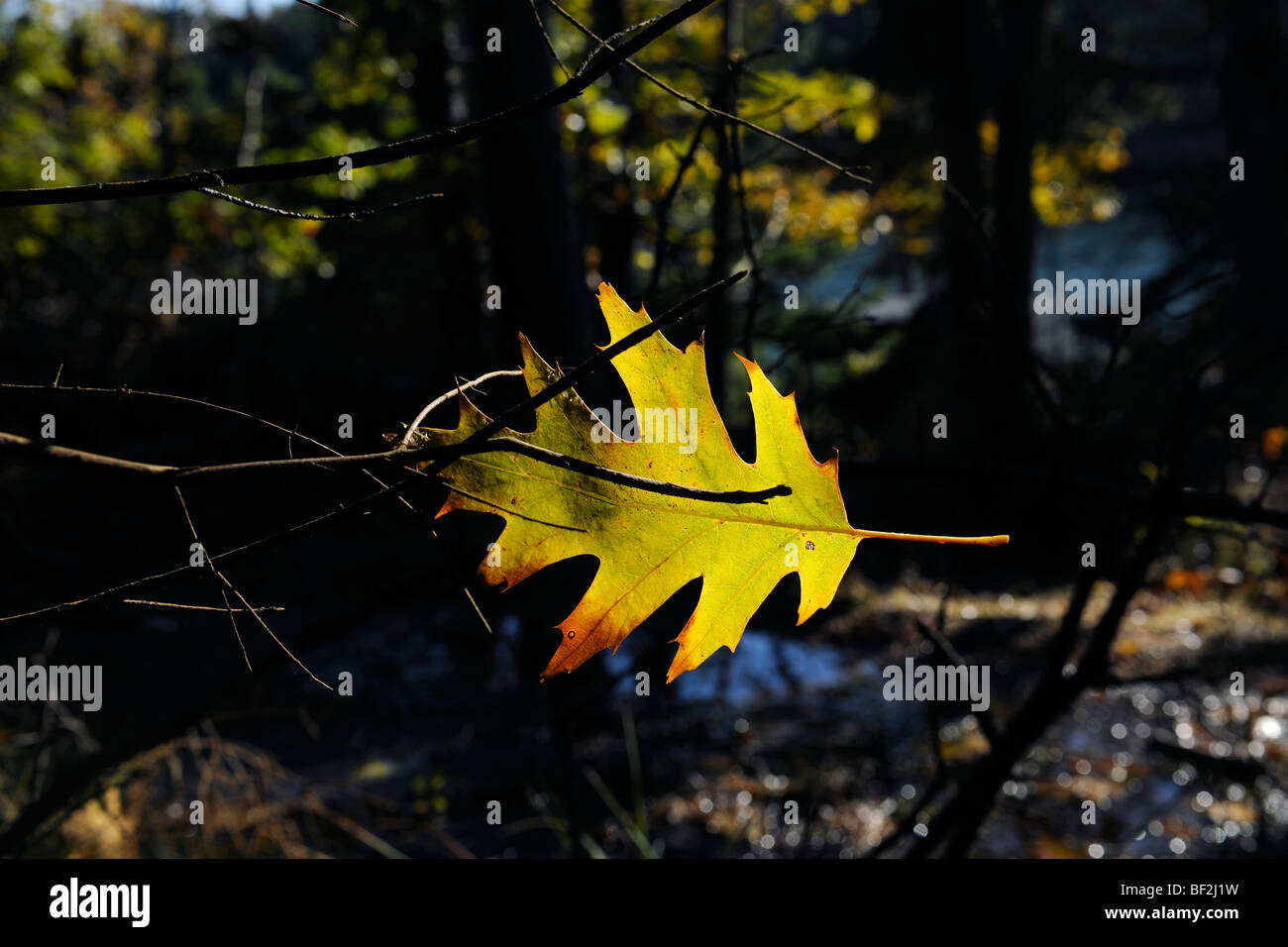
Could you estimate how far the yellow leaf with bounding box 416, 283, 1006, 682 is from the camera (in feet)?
1.65

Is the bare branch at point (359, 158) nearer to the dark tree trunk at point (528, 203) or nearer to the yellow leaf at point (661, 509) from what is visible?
the yellow leaf at point (661, 509)

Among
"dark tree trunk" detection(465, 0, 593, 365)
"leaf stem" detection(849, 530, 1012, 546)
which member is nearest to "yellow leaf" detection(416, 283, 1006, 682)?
"leaf stem" detection(849, 530, 1012, 546)

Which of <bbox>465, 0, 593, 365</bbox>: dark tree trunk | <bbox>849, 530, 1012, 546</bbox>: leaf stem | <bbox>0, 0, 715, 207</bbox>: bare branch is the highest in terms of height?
<bbox>465, 0, 593, 365</bbox>: dark tree trunk

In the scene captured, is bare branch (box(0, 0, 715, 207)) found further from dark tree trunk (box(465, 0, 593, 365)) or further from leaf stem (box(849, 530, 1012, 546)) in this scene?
dark tree trunk (box(465, 0, 593, 365))

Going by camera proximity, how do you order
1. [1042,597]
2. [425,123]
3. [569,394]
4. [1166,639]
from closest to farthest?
1. [569,394]
2. [425,123]
3. [1166,639]
4. [1042,597]

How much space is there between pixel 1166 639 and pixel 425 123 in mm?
6619

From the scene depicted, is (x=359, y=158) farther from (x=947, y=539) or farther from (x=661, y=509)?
(x=947, y=539)

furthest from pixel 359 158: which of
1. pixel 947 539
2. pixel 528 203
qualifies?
pixel 528 203

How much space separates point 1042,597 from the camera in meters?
7.85

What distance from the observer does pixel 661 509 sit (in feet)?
1.69

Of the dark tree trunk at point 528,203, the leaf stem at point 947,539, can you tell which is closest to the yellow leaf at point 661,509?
the leaf stem at point 947,539

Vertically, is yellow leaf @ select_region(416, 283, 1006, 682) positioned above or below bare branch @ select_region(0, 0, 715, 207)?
below

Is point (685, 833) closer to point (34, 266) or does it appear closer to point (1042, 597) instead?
point (1042, 597)

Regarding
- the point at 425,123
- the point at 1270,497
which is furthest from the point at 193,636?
the point at 1270,497
